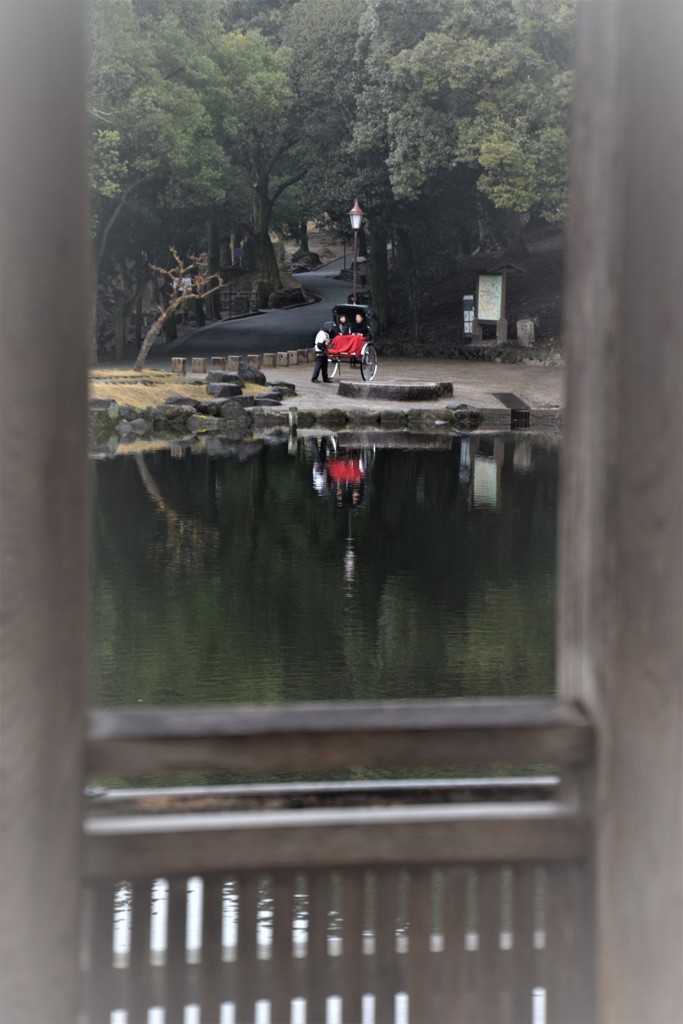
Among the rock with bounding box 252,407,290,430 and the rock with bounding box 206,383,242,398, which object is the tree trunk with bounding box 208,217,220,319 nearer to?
the rock with bounding box 206,383,242,398

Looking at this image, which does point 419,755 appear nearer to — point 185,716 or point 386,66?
point 185,716

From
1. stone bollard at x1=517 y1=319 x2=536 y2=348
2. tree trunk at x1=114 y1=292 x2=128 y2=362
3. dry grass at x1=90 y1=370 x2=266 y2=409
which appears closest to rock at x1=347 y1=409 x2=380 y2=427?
dry grass at x1=90 y1=370 x2=266 y2=409

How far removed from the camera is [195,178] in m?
20.3

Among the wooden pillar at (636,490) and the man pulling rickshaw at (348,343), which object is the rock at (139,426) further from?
the wooden pillar at (636,490)

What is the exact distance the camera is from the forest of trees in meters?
18.4

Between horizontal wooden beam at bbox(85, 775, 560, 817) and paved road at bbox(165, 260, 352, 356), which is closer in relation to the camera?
horizontal wooden beam at bbox(85, 775, 560, 817)

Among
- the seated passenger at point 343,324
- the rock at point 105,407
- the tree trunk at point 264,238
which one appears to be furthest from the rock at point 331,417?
the tree trunk at point 264,238

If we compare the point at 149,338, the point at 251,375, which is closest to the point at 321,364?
the point at 251,375

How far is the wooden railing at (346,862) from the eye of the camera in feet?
5.16

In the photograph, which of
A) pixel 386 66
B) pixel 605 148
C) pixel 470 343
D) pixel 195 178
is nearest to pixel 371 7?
pixel 386 66

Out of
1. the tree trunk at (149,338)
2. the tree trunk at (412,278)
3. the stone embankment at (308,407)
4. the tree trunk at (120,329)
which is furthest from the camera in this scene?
the tree trunk at (412,278)

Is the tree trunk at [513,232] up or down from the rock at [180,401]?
up

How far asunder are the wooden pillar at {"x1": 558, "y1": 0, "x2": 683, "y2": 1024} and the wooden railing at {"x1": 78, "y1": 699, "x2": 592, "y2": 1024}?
6cm

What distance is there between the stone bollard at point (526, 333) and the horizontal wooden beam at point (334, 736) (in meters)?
19.9
